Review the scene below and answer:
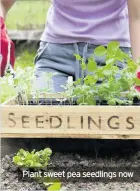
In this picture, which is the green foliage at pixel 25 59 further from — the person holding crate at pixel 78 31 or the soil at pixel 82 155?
the soil at pixel 82 155

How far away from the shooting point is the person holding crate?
285 centimetres

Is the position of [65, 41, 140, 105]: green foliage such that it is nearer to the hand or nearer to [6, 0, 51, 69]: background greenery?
the hand

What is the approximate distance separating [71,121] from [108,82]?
20 cm

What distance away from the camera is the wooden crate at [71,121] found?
209 cm

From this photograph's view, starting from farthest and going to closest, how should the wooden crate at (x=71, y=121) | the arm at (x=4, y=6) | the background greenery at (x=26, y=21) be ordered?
the background greenery at (x=26, y=21) < the arm at (x=4, y=6) < the wooden crate at (x=71, y=121)

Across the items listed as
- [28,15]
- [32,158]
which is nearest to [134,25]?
[32,158]

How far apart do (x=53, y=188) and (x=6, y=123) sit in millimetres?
379

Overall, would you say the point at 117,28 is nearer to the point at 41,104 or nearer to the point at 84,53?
the point at 84,53

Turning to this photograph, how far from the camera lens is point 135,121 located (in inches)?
82.4

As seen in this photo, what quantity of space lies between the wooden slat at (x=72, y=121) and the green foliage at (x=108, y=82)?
0.10 meters

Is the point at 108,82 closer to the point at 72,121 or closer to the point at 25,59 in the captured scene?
the point at 72,121

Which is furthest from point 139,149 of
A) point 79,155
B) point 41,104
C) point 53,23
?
point 53,23

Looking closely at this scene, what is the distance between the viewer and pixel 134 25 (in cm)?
262

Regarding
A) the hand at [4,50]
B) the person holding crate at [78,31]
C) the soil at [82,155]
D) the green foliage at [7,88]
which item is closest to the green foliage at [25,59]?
the person holding crate at [78,31]
